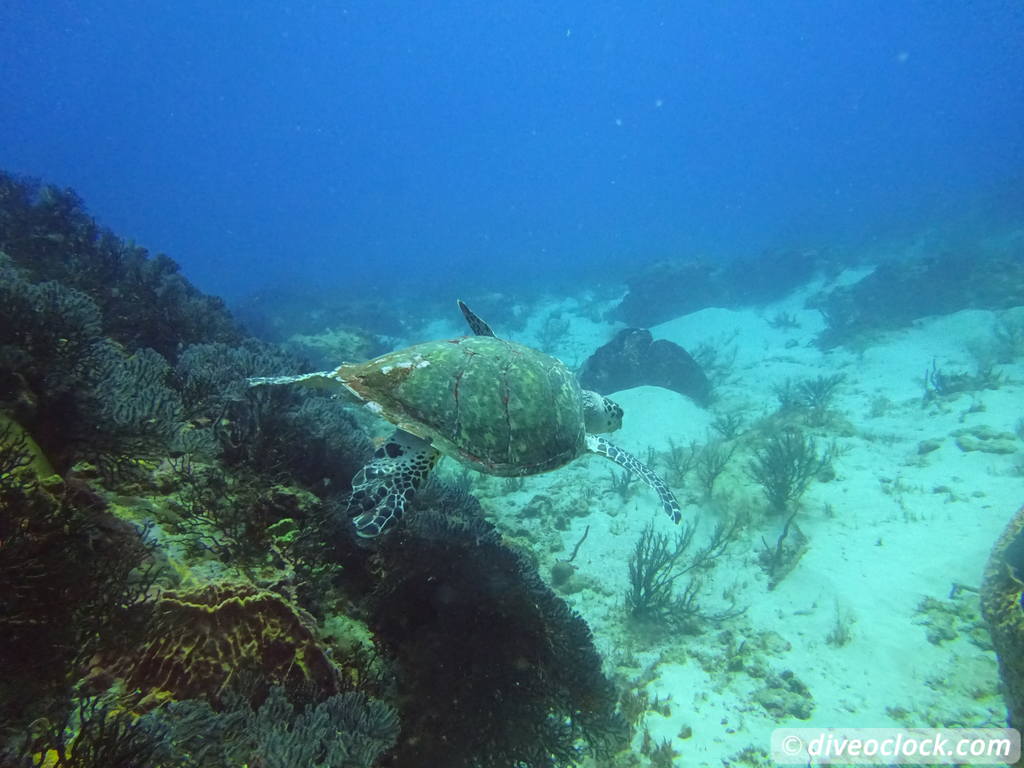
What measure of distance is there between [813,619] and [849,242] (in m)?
32.6

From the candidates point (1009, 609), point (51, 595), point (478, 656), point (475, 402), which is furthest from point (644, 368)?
point (51, 595)

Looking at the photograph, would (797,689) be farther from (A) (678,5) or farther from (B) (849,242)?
(A) (678,5)

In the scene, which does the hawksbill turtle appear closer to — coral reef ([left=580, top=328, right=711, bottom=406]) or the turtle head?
the turtle head

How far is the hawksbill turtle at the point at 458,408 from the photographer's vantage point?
12.0 ft

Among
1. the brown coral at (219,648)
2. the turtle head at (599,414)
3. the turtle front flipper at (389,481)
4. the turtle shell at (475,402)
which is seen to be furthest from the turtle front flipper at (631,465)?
the brown coral at (219,648)

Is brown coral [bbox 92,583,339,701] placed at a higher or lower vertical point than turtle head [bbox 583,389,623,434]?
lower

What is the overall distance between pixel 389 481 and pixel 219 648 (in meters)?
1.36

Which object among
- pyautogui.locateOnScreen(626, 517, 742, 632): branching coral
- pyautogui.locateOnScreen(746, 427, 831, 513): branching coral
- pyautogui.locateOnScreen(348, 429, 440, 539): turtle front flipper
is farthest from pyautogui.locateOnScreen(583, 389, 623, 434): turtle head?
pyautogui.locateOnScreen(746, 427, 831, 513): branching coral

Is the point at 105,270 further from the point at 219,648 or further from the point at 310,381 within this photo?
the point at 219,648

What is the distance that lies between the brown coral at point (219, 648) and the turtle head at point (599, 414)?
11.8 ft

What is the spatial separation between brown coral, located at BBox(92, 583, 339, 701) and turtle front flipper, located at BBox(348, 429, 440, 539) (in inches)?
25.8

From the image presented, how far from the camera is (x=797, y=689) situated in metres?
4.55

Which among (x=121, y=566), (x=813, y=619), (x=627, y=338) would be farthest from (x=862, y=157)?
(x=121, y=566)

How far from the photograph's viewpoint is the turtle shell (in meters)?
3.72
